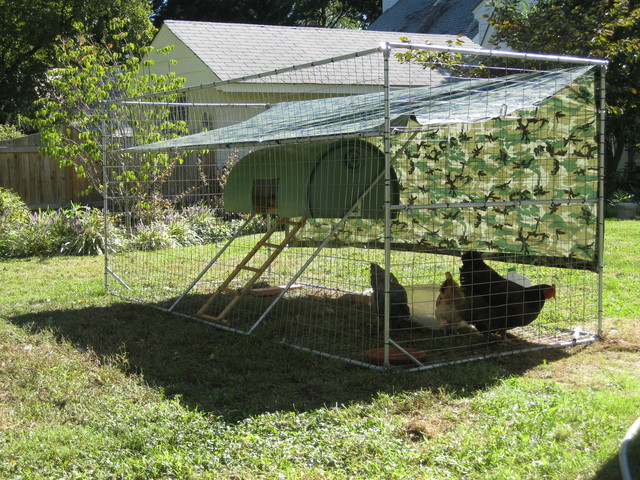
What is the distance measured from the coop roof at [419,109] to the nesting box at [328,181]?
324mm

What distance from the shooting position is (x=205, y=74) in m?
15.8

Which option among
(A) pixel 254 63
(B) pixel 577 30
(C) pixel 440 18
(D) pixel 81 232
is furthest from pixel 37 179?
(C) pixel 440 18

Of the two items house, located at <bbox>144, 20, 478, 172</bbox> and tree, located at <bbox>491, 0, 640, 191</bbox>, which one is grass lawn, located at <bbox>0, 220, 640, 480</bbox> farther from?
house, located at <bbox>144, 20, 478, 172</bbox>

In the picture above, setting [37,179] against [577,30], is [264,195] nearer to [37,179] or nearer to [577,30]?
[577,30]

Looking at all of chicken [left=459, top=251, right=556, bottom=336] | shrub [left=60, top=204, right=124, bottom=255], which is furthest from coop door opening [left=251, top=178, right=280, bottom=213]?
shrub [left=60, top=204, right=124, bottom=255]

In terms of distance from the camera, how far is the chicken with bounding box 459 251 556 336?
18.5 ft

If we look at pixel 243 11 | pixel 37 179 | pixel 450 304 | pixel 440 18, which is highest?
pixel 243 11

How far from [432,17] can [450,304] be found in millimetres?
20670

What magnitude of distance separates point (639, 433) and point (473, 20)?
20.3 m

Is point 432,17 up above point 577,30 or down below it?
above

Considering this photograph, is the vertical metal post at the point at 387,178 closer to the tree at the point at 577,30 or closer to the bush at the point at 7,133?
the tree at the point at 577,30

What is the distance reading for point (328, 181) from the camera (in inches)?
235

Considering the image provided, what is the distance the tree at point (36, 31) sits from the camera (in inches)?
868

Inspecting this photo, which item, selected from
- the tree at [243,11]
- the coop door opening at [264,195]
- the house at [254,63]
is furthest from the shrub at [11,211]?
the tree at [243,11]
